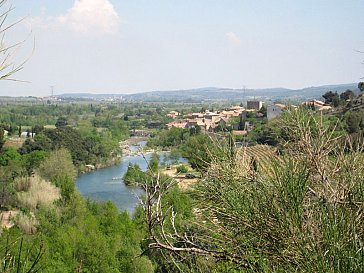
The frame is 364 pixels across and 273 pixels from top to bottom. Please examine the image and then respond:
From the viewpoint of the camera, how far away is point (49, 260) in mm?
7461

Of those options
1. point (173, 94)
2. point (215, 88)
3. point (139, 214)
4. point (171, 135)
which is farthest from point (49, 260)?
point (215, 88)

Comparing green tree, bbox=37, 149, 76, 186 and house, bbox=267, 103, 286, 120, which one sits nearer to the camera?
house, bbox=267, 103, 286, 120

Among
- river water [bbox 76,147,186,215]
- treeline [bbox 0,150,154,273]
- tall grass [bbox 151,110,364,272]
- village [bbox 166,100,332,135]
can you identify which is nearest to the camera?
tall grass [bbox 151,110,364,272]

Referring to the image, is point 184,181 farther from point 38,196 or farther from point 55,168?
point 55,168

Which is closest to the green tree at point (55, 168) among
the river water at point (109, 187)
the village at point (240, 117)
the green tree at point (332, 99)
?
the river water at point (109, 187)

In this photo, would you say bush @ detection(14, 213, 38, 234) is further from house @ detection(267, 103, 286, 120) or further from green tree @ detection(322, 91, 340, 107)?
green tree @ detection(322, 91, 340, 107)

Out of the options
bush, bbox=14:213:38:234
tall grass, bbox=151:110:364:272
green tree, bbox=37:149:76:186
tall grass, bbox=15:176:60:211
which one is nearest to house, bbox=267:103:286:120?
tall grass, bbox=151:110:364:272

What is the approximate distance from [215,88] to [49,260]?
185m

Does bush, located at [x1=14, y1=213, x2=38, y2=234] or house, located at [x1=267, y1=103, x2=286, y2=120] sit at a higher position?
house, located at [x1=267, y1=103, x2=286, y2=120]

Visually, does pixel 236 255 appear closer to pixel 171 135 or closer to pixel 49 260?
pixel 49 260

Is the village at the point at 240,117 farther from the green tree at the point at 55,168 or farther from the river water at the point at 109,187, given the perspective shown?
the green tree at the point at 55,168

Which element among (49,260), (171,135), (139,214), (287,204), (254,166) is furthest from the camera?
(171,135)

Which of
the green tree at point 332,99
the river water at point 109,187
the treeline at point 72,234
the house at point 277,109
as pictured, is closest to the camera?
the house at point 277,109

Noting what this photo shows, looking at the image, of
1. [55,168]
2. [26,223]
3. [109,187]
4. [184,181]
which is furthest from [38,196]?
[184,181]
